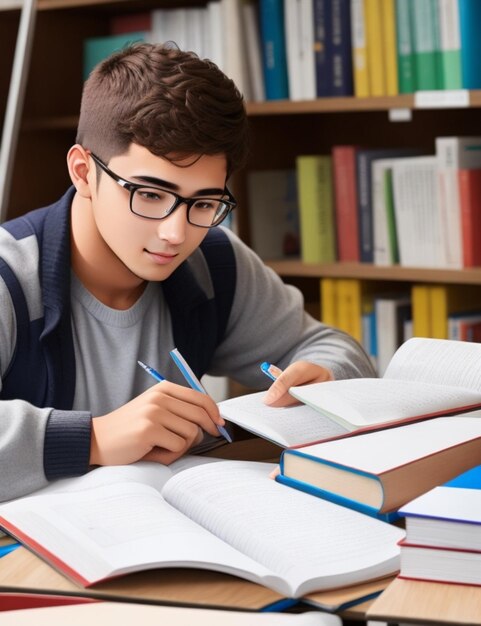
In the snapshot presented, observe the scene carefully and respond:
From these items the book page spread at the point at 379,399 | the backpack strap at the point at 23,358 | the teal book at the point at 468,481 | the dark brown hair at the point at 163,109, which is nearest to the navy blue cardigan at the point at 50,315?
the backpack strap at the point at 23,358

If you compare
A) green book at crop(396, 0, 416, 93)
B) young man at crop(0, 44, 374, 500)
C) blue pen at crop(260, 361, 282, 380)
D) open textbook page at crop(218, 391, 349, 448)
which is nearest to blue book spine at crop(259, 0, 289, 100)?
green book at crop(396, 0, 416, 93)

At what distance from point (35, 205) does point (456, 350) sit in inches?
81.0

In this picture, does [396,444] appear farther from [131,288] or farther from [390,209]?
[390,209]

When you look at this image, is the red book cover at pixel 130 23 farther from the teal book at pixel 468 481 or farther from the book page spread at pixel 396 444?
the teal book at pixel 468 481

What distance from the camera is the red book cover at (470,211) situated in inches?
97.1

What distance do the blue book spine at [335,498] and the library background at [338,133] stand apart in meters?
1.54

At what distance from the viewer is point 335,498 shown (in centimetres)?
94

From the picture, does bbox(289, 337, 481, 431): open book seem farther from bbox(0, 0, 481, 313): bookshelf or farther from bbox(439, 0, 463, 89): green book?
bbox(0, 0, 481, 313): bookshelf

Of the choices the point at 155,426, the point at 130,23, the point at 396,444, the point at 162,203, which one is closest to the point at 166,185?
the point at 162,203

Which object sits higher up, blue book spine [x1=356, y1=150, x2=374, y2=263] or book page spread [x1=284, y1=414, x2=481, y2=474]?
blue book spine [x1=356, y1=150, x2=374, y2=263]

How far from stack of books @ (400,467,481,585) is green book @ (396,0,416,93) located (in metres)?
1.88

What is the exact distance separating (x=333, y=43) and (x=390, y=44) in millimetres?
174

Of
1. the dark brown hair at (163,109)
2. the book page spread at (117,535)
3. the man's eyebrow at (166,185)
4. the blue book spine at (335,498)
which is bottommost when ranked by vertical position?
the blue book spine at (335,498)

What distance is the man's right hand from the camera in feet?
3.61
